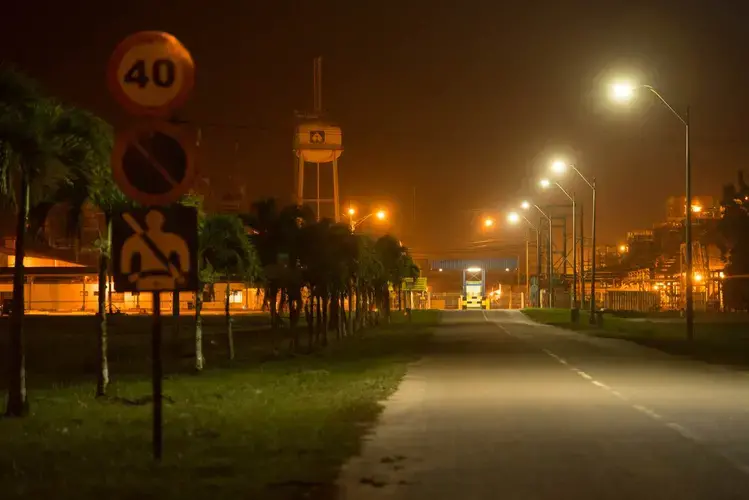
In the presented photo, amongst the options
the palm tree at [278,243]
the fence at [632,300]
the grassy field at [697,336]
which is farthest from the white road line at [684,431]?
the fence at [632,300]

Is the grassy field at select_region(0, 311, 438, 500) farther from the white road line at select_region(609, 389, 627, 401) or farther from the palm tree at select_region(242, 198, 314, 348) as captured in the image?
the palm tree at select_region(242, 198, 314, 348)

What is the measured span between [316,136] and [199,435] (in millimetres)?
69557

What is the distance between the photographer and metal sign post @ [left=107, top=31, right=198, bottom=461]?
10.2 metres

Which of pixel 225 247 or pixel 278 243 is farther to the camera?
pixel 278 243

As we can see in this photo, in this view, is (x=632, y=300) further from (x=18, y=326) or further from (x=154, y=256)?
(x=154, y=256)

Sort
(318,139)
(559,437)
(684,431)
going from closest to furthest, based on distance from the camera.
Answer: (559,437) → (684,431) → (318,139)

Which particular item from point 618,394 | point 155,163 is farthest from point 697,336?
point 155,163

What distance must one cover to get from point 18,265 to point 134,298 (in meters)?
80.1

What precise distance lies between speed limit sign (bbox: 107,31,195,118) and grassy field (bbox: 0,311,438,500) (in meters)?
3.58

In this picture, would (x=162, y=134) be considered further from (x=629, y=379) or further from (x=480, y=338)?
(x=480, y=338)

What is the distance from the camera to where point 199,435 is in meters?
13.9

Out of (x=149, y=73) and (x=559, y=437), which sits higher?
(x=149, y=73)

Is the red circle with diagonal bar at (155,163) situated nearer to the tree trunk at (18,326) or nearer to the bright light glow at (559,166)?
the tree trunk at (18,326)

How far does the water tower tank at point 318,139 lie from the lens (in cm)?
8200
